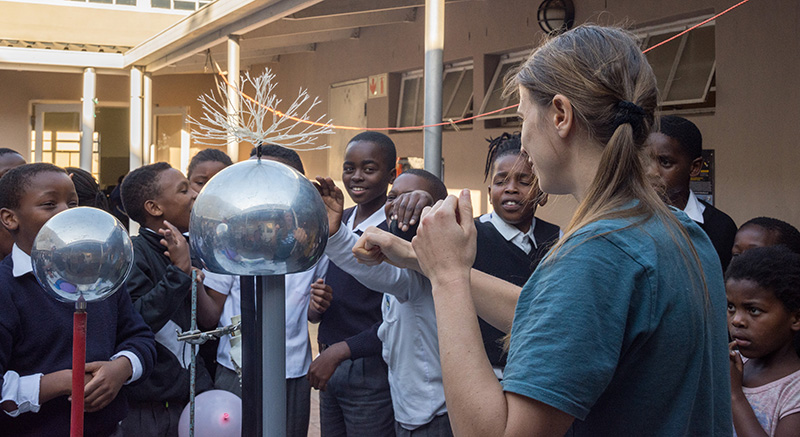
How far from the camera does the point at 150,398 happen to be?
2635 mm

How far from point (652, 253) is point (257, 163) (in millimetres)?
592

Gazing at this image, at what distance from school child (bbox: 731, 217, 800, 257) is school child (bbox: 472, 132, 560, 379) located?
Answer: 0.79 m

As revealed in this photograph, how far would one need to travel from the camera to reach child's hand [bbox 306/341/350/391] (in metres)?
2.69

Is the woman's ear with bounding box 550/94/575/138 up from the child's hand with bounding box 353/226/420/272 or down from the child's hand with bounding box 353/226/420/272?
up

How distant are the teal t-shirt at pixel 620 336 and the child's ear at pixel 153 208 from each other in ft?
7.58

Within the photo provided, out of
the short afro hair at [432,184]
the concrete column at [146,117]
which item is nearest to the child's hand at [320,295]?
the short afro hair at [432,184]

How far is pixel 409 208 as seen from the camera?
2166 mm

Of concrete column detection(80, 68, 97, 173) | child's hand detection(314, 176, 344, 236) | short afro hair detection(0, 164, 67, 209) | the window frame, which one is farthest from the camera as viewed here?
concrete column detection(80, 68, 97, 173)

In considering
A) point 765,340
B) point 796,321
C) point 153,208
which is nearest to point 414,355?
point 765,340

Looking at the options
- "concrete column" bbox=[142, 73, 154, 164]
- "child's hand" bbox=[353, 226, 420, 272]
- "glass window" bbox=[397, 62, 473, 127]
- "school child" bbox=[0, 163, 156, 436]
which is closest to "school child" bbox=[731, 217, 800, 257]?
"child's hand" bbox=[353, 226, 420, 272]

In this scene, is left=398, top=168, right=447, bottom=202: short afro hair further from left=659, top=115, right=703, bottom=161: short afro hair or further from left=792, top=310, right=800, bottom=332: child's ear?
left=792, top=310, right=800, bottom=332: child's ear

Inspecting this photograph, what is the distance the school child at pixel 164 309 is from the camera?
2.55 m

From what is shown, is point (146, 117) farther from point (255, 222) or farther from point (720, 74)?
point (255, 222)

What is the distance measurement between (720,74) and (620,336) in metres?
5.05
